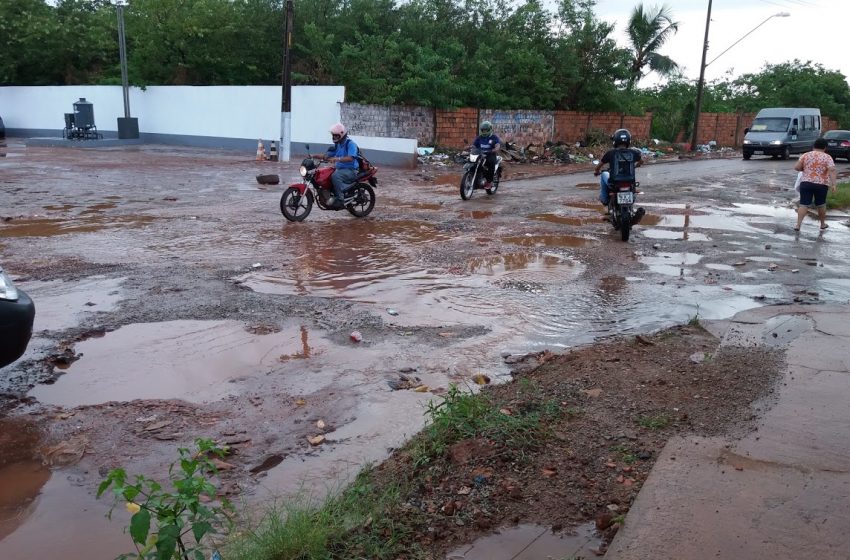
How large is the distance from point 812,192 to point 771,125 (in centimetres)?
2295

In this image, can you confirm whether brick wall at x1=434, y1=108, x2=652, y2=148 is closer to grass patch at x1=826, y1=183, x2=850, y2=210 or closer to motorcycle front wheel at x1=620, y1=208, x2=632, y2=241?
grass patch at x1=826, y1=183, x2=850, y2=210

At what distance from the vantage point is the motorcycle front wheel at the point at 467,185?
15422 mm

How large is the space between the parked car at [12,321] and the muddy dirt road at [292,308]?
41 centimetres

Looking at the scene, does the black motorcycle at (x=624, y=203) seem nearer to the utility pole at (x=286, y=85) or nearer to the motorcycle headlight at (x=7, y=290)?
the motorcycle headlight at (x=7, y=290)

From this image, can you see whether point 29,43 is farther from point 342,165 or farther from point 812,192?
point 812,192

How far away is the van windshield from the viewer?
32281 millimetres

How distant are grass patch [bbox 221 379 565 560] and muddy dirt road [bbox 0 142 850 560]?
422 mm

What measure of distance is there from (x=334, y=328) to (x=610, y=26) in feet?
95.4

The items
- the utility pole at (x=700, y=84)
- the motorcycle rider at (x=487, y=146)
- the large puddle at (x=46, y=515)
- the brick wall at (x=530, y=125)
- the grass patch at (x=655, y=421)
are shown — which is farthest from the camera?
the utility pole at (x=700, y=84)

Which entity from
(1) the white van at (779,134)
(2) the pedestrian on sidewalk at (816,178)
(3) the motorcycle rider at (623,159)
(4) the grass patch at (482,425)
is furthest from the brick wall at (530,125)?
(4) the grass patch at (482,425)

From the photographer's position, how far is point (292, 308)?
6965 mm

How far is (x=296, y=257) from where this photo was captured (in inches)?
368

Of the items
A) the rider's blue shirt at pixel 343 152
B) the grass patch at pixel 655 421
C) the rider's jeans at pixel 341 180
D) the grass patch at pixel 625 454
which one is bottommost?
the grass patch at pixel 625 454

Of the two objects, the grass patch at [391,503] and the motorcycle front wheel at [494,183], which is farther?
the motorcycle front wheel at [494,183]
